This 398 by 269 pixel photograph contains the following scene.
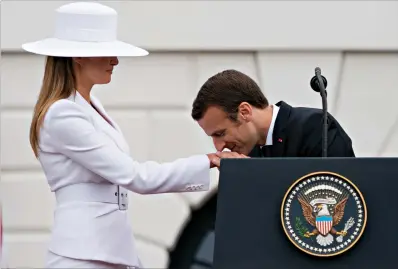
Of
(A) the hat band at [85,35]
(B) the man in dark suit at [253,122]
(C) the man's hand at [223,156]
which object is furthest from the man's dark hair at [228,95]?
(A) the hat band at [85,35]

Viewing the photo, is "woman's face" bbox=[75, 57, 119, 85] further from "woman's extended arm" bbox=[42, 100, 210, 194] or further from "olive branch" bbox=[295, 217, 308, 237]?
"olive branch" bbox=[295, 217, 308, 237]

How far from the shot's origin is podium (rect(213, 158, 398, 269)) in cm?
461

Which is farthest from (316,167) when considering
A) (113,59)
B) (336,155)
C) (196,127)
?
(196,127)

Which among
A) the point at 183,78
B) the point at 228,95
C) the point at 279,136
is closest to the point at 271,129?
the point at 279,136

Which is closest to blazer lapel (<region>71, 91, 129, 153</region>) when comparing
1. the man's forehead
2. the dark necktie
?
the man's forehead

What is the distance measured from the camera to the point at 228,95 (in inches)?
206

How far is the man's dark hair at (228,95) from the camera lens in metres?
5.23

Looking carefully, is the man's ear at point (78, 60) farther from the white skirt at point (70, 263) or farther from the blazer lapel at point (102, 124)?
the white skirt at point (70, 263)

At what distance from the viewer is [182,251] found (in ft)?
28.8

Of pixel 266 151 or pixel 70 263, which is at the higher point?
pixel 266 151

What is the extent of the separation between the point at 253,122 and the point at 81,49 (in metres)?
0.65

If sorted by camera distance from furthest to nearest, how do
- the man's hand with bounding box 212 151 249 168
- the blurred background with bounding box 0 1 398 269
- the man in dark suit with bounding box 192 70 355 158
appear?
the blurred background with bounding box 0 1 398 269, the man in dark suit with bounding box 192 70 355 158, the man's hand with bounding box 212 151 249 168

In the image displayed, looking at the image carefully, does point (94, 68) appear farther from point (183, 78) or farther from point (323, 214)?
point (183, 78)

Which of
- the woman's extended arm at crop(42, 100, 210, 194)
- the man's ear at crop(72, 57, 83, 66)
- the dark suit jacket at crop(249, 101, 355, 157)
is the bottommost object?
the woman's extended arm at crop(42, 100, 210, 194)
